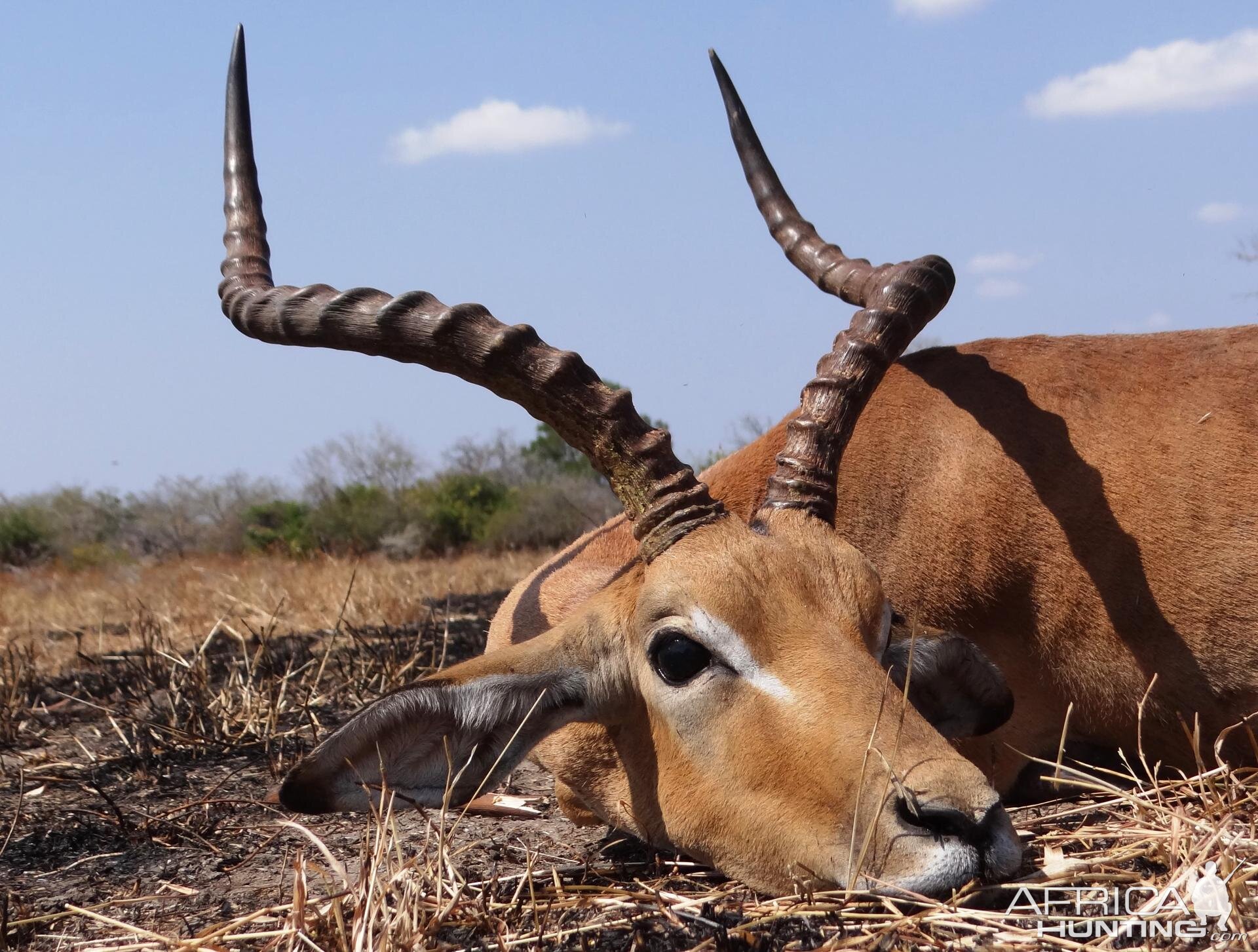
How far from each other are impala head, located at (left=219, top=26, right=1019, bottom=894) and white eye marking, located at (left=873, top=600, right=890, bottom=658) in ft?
0.06

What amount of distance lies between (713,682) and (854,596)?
511 mm

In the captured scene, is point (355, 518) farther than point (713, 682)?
Yes

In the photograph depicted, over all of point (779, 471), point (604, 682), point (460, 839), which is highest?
point (779, 471)

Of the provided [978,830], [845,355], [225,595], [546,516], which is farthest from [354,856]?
[546,516]

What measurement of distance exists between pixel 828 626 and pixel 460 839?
188cm

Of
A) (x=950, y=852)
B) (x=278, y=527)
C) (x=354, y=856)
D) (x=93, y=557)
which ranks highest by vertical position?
(x=278, y=527)

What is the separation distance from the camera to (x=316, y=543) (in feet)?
68.2

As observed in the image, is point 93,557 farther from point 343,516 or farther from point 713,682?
point 713,682

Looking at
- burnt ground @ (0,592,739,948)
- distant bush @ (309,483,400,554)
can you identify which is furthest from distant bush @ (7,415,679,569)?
burnt ground @ (0,592,739,948)

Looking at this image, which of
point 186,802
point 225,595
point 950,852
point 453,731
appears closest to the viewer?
point 950,852

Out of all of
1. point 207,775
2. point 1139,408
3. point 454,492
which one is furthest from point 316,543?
point 1139,408

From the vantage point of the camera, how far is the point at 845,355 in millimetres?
4590

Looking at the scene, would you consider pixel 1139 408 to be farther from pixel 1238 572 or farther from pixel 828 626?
pixel 828 626

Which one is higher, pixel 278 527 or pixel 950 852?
pixel 278 527
